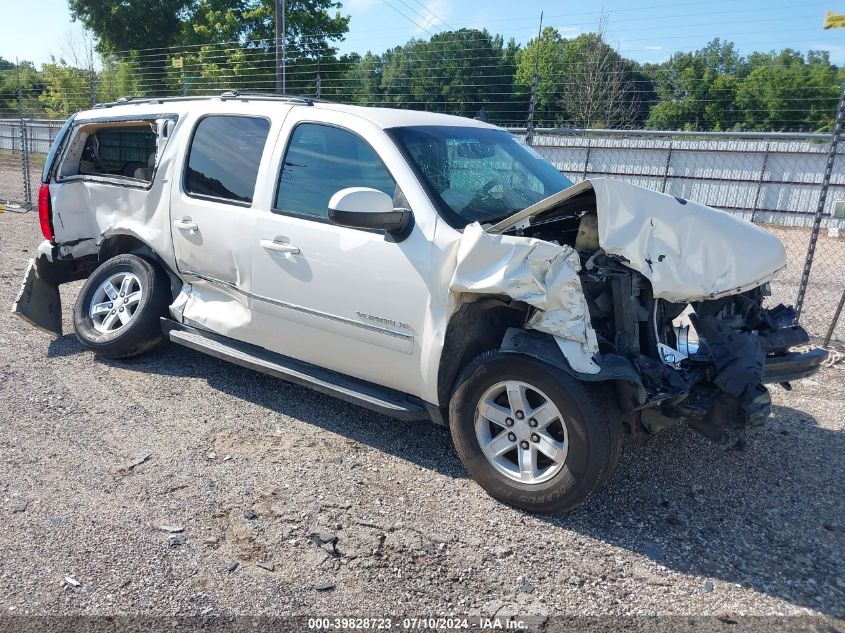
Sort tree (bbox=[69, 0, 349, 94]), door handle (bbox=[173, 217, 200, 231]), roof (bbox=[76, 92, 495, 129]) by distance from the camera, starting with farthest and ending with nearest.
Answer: tree (bbox=[69, 0, 349, 94]), door handle (bbox=[173, 217, 200, 231]), roof (bbox=[76, 92, 495, 129])

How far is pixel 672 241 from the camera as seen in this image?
3367 millimetres

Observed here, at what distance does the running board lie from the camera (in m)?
3.81

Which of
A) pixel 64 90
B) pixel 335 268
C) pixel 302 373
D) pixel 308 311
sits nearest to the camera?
pixel 335 268

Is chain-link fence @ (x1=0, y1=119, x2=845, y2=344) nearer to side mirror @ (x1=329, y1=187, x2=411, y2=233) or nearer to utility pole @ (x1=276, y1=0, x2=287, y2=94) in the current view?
utility pole @ (x1=276, y1=0, x2=287, y2=94)

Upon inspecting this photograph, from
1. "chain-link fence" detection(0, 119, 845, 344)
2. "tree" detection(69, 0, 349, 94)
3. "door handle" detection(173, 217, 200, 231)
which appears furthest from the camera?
"tree" detection(69, 0, 349, 94)

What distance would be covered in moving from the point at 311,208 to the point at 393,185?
59 centimetres

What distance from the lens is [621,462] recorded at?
13.0 ft

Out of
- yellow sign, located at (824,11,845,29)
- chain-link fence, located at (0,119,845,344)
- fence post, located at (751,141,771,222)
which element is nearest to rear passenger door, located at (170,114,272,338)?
yellow sign, located at (824,11,845,29)

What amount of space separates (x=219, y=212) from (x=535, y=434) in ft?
8.51

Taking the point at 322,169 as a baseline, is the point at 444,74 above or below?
above

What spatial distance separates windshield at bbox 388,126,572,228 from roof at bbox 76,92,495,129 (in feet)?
0.40

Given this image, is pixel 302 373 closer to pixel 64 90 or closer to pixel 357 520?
pixel 357 520

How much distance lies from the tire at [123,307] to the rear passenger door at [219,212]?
0.35 meters

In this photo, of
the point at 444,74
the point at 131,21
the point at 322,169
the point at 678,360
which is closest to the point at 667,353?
the point at 678,360
